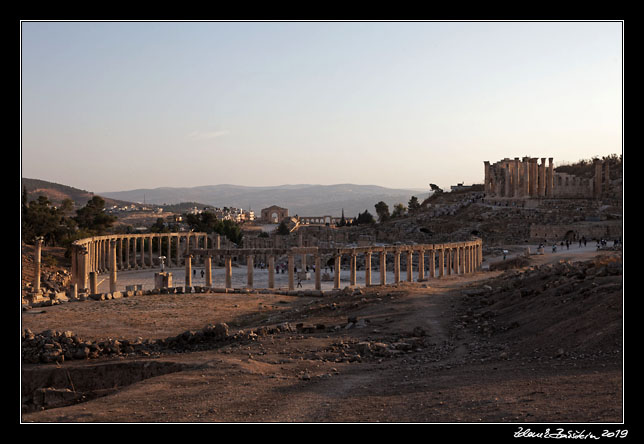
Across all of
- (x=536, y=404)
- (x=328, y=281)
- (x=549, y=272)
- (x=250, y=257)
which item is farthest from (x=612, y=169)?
(x=536, y=404)

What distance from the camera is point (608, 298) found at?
17.9 metres

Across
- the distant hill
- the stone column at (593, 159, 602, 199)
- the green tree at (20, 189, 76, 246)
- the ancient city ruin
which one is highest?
the distant hill

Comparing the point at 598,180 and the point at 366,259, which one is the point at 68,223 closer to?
the point at 366,259

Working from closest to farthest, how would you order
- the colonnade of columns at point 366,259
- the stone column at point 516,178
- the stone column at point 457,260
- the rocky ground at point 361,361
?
the rocky ground at point 361,361, the colonnade of columns at point 366,259, the stone column at point 457,260, the stone column at point 516,178

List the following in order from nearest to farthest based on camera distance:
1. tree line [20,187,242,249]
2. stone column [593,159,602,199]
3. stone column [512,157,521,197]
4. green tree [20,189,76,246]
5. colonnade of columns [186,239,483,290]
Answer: colonnade of columns [186,239,483,290] → green tree [20,189,76,246] → tree line [20,187,242,249] → stone column [593,159,602,199] → stone column [512,157,521,197]

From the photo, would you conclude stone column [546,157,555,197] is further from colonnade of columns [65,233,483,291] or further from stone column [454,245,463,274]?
stone column [454,245,463,274]

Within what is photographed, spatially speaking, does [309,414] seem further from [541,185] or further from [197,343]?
[541,185]

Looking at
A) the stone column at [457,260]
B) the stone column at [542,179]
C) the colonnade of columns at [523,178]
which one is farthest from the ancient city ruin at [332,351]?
the stone column at [542,179]

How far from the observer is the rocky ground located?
37.7 ft

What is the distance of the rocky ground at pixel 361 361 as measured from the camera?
11477 millimetres

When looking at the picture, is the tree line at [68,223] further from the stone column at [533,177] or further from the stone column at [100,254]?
the stone column at [533,177]

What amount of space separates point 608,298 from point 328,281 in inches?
1291

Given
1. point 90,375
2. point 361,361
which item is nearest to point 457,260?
point 361,361

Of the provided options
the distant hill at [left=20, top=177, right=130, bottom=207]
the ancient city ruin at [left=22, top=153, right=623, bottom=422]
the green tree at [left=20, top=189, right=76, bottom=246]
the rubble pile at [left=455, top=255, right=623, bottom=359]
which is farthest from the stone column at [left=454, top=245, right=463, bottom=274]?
the distant hill at [left=20, top=177, right=130, bottom=207]
